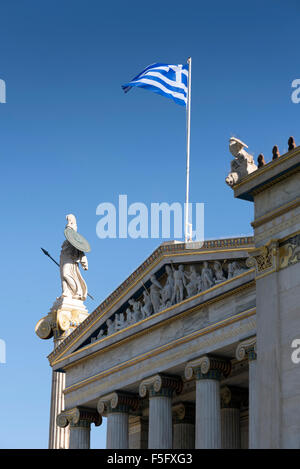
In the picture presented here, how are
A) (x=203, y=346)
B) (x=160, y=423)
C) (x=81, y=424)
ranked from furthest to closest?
(x=81, y=424) → (x=160, y=423) → (x=203, y=346)

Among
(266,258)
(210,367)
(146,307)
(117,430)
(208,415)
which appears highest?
(146,307)

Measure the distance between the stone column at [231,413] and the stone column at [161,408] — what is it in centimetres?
247

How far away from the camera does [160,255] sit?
170 ft

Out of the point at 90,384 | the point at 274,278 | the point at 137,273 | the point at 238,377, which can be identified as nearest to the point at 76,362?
the point at 90,384

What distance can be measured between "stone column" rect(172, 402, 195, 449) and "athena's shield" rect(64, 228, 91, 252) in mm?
13187

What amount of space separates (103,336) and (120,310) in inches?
69.6

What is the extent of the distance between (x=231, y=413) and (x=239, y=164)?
15978 millimetres

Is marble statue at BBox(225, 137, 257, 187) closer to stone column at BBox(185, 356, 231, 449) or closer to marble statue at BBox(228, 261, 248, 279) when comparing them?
marble statue at BBox(228, 261, 248, 279)

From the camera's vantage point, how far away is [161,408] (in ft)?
164

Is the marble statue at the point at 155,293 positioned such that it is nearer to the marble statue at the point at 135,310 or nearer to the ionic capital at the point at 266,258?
the marble statue at the point at 135,310

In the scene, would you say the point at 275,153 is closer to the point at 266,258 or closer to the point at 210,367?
the point at 266,258

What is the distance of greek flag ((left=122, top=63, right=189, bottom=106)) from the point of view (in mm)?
60531

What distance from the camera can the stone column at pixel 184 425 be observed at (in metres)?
55.2

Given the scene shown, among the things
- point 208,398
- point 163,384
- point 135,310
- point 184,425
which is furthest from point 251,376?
point 184,425
